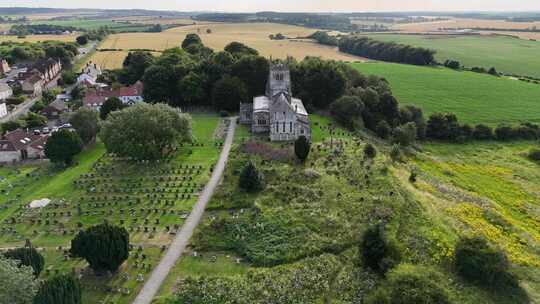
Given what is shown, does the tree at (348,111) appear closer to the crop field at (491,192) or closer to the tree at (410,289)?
the crop field at (491,192)

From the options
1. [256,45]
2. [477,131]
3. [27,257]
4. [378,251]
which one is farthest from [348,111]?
[256,45]

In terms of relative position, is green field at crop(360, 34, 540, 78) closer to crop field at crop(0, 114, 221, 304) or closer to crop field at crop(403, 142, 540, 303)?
crop field at crop(403, 142, 540, 303)

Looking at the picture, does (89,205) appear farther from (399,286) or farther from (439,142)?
(439,142)

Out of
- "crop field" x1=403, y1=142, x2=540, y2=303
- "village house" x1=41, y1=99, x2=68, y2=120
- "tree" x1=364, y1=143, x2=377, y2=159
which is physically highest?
"tree" x1=364, y1=143, x2=377, y2=159

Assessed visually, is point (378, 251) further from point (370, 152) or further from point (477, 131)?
point (477, 131)

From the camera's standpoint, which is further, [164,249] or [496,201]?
[496,201]

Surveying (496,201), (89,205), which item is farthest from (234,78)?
(496,201)

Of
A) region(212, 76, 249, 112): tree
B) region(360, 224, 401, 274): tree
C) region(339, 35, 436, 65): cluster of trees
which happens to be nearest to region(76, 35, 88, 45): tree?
region(339, 35, 436, 65): cluster of trees
